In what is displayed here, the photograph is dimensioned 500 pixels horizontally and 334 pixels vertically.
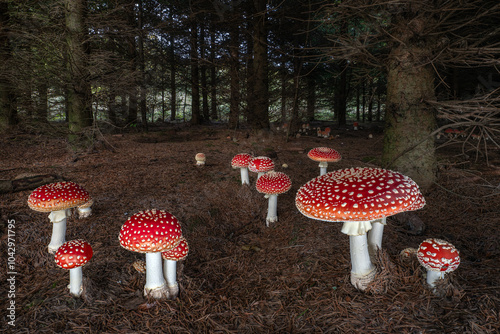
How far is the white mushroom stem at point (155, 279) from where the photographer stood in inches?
91.0

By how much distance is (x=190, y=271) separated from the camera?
9.19ft

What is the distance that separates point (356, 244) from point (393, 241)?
0.97 meters

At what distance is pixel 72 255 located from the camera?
7.10ft

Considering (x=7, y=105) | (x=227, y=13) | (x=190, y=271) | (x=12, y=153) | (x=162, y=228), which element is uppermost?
(x=227, y=13)

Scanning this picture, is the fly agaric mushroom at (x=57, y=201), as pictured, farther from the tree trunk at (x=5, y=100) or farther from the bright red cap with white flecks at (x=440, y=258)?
the tree trunk at (x=5, y=100)

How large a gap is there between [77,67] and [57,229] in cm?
486

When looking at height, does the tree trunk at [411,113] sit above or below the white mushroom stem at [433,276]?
above

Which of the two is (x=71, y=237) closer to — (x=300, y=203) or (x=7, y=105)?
(x=300, y=203)

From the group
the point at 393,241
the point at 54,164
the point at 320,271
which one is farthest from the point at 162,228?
the point at 54,164

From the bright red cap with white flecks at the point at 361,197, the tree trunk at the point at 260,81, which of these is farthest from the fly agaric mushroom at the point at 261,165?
the tree trunk at the point at 260,81

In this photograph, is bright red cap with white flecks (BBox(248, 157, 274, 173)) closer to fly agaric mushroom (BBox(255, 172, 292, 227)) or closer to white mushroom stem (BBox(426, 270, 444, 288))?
fly agaric mushroom (BBox(255, 172, 292, 227))

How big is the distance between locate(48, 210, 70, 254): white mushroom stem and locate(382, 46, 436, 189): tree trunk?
4466 mm

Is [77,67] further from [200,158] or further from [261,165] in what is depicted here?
[261,165]

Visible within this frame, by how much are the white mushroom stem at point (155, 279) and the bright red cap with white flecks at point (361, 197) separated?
4.56 feet
